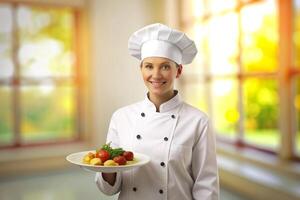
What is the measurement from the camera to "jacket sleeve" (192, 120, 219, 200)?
43.2 inches

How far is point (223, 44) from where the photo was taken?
3209mm

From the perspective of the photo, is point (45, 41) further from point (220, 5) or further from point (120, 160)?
point (120, 160)

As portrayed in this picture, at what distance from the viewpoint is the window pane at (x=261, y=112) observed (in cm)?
274

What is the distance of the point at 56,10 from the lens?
3758mm

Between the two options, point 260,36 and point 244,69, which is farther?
point 244,69

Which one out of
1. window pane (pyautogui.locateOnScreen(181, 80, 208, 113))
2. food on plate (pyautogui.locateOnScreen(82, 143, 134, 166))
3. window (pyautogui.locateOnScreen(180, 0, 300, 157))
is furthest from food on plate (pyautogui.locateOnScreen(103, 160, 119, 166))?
window pane (pyautogui.locateOnScreen(181, 80, 208, 113))

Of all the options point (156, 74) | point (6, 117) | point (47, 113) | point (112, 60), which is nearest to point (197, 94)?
point (112, 60)

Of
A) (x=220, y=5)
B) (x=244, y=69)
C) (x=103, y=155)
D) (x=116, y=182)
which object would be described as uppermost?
(x=220, y=5)

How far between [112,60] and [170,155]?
275cm

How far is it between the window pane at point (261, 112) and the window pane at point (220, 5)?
660 millimetres

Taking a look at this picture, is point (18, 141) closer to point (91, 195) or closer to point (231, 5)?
point (91, 195)

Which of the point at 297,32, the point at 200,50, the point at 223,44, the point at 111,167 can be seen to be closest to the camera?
the point at 111,167

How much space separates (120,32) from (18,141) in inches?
58.9

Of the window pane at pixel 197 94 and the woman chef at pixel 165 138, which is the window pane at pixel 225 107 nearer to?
the window pane at pixel 197 94
